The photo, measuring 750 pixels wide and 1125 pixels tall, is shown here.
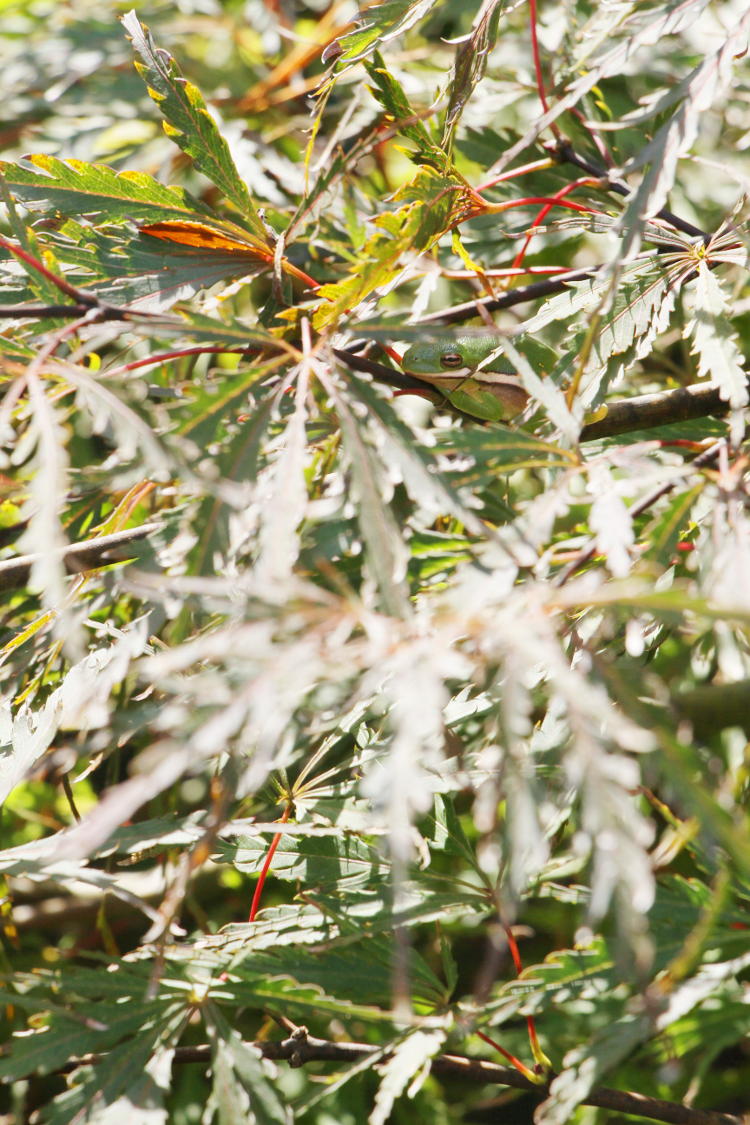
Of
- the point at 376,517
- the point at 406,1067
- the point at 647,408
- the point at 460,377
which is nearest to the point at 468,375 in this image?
the point at 460,377

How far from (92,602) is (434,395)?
29cm

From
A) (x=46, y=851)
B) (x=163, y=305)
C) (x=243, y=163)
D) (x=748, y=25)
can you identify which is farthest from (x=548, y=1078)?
(x=243, y=163)

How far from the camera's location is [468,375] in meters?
0.68

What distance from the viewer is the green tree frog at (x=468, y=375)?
679 mm

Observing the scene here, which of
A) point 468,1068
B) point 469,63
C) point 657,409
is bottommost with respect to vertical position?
point 468,1068

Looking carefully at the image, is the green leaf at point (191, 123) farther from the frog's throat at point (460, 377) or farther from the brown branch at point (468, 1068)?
the brown branch at point (468, 1068)

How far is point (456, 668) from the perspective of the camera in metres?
0.40

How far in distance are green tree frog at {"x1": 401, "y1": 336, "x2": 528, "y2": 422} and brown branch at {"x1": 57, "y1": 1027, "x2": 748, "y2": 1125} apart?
45 cm

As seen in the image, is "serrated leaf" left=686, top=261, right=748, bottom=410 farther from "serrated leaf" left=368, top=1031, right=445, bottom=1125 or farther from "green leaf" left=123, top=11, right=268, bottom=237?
"serrated leaf" left=368, top=1031, right=445, bottom=1125

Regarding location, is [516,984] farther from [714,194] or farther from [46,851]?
[714,194]

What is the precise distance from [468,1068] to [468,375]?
480 mm

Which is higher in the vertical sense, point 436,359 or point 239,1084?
point 436,359

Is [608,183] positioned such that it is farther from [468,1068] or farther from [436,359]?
[468,1068]

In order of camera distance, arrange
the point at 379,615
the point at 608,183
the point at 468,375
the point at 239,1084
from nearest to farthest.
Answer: the point at 379,615 < the point at 239,1084 < the point at 468,375 < the point at 608,183
